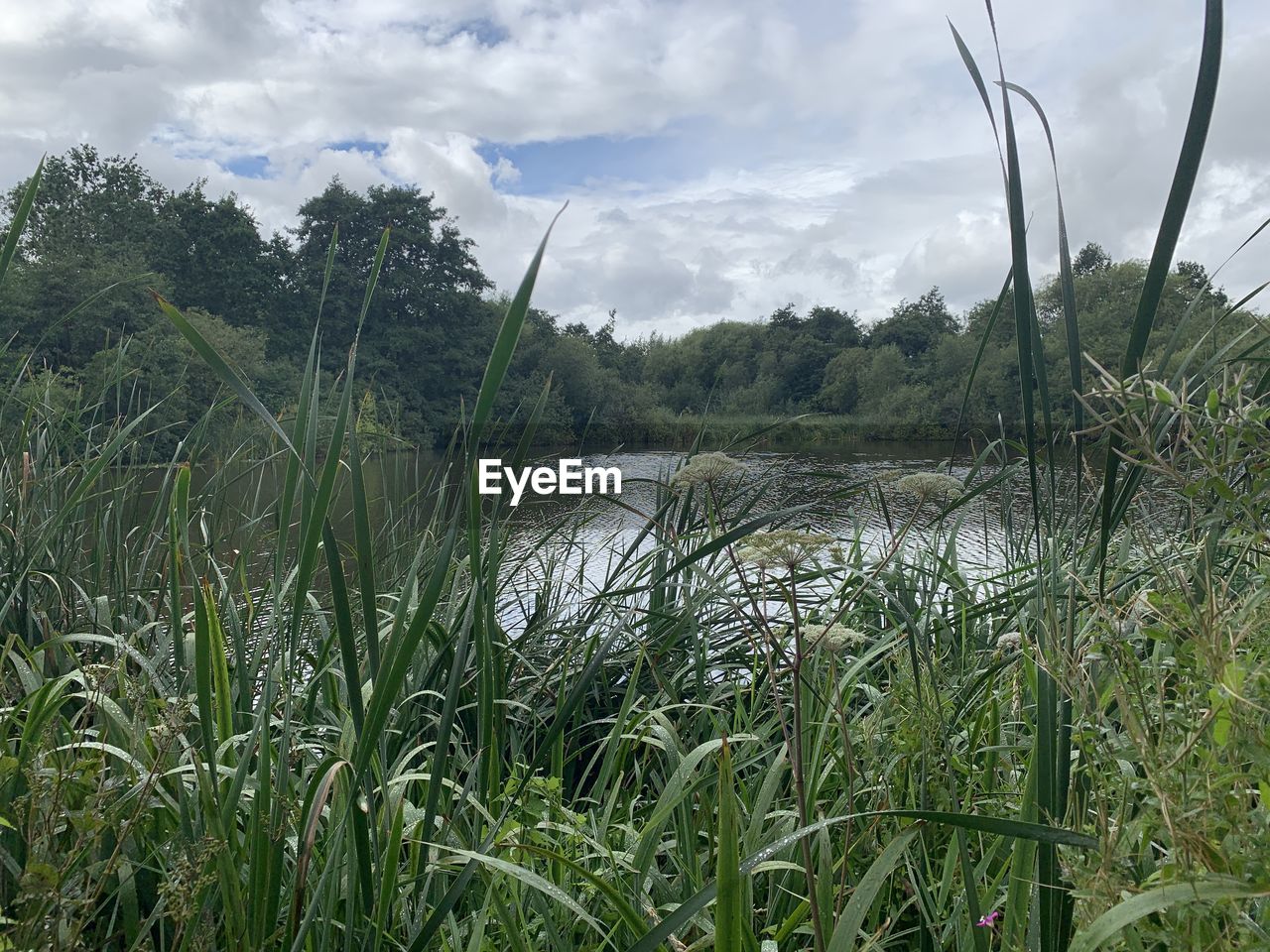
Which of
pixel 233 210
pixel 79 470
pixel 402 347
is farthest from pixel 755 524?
pixel 233 210

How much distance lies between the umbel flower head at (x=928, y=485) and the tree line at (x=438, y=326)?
817 inches

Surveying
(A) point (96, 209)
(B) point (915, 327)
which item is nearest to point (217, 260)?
(A) point (96, 209)

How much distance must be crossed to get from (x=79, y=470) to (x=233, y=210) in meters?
32.9

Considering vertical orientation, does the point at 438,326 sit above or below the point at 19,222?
above

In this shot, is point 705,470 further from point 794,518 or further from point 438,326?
point 438,326

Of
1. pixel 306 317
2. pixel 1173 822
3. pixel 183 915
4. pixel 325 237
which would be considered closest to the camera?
pixel 1173 822

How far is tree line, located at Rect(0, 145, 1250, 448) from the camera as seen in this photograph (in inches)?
936

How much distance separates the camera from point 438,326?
109 feet

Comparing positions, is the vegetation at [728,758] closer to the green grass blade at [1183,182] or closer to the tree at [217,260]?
the green grass blade at [1183,182]

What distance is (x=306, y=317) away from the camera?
1225 inches

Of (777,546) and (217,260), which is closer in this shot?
(777,546)

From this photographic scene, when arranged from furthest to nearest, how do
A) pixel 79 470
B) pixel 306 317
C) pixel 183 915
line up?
pixel 306 317 < pixel 79 470 < pixel 183 915

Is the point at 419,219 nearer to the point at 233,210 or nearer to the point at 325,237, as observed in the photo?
the point at 325,237

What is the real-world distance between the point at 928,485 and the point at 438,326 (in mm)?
33231
